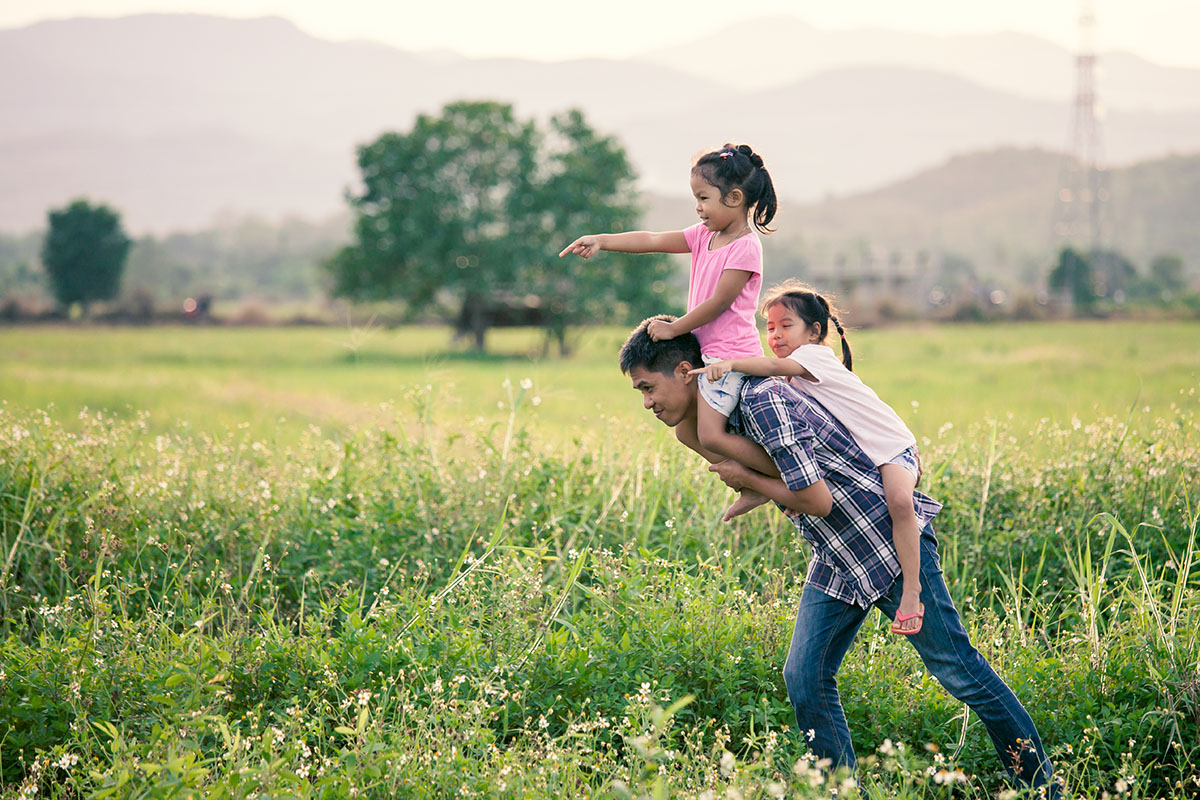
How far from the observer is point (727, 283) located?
355cm

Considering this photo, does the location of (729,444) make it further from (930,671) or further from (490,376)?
(490,376)

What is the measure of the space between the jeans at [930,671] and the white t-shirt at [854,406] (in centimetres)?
40

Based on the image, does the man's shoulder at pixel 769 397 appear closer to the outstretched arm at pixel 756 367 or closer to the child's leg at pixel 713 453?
the outstretched arm at pixel 756 367

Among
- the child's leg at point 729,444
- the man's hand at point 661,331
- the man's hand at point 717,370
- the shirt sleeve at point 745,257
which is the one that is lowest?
the child's leg at point 729,444


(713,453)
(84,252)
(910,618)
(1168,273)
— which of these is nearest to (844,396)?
(713,453)

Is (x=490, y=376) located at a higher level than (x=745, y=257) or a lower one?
→ lower

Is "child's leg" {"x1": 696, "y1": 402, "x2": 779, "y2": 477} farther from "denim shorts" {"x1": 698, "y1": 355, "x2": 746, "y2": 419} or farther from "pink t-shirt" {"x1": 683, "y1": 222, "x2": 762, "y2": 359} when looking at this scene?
"pink t-shirt" {"x1": 683, "y1": 222, "x2": 762, "y2": 359}

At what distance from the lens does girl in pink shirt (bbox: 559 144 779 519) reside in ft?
11.6

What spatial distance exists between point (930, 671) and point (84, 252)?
61.2 meters

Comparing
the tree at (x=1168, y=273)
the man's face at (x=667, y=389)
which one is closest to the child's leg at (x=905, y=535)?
the man's face at (x=667, y=389)

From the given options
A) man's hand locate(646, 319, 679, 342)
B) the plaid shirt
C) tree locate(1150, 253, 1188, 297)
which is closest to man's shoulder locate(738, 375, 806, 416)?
the plaid shirt

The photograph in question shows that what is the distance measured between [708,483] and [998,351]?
75.4 ft

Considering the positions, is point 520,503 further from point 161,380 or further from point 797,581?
point 161,380

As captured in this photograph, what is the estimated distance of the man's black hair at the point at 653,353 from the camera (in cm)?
354
